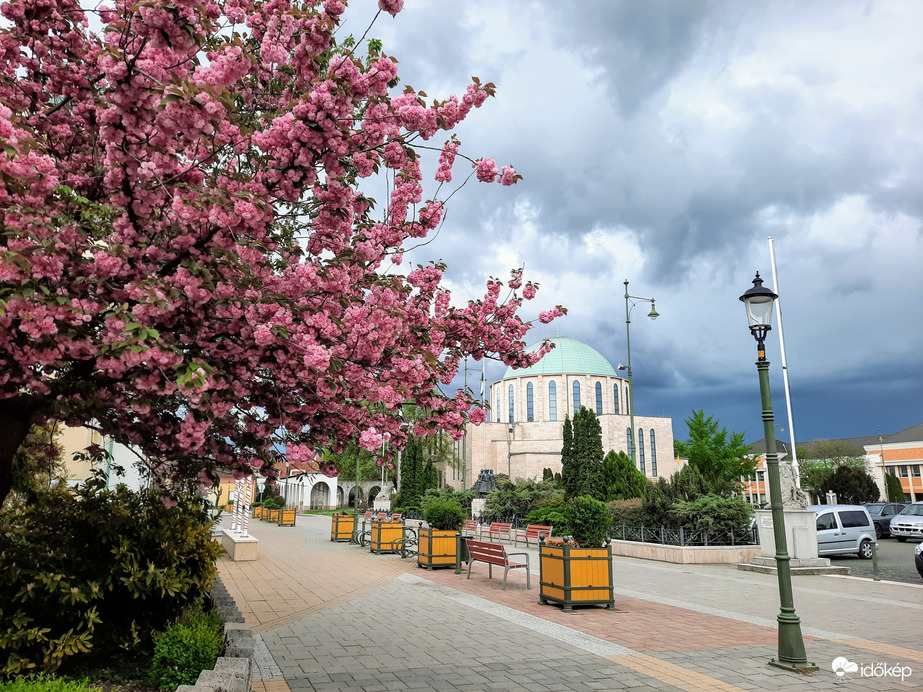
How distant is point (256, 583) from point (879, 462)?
82113mm

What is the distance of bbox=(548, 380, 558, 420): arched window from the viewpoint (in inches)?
3036

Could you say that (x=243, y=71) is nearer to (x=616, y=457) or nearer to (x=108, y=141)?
(x=108, y=141)

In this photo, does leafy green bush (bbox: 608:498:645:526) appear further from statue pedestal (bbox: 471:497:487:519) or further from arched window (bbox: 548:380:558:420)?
arched window (bbox: 548:380:558:420)

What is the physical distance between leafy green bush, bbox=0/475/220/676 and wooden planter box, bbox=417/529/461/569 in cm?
960

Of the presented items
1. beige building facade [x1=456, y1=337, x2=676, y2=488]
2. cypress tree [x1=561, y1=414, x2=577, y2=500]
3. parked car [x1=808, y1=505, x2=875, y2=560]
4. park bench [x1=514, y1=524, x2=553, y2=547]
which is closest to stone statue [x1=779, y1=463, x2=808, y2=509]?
parked car [x1=808, y1=505, x2=875, y2=560]

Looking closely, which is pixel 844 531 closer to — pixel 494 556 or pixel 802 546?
pixel 802 546

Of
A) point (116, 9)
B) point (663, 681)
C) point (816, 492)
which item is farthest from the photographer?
Result: point (816, 492)

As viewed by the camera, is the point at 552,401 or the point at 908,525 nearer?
the point at 908,525

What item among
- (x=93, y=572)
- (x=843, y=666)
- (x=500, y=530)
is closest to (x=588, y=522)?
(x=843, y=666)

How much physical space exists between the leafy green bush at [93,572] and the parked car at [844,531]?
18848mm

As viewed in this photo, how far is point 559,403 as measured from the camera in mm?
77438

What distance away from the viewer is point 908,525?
2641 centimetres

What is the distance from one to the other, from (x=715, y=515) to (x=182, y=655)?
1651 cm

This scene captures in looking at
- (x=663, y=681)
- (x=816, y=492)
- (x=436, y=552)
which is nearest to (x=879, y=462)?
(x=816, y=492)
